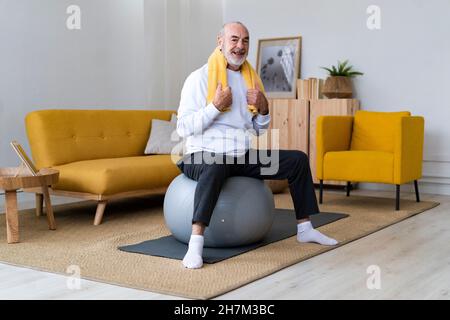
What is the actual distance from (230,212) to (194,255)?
327mm

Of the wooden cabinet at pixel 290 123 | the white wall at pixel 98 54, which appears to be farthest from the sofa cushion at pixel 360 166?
the white wall at pixel 98 54

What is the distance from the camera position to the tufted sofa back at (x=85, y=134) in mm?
4250

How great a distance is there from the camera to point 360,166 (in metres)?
4.61

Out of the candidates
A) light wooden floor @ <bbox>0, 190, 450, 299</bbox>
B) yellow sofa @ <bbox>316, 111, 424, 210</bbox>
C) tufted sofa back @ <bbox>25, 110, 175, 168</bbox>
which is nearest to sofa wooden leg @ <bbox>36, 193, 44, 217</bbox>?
tufted sofa back @ <bbox>25, 110, 175, 168</bbox>

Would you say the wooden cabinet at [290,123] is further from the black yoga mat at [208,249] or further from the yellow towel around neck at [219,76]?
the yellow towel around neck at [219,76]

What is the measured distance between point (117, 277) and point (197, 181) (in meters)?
0.74

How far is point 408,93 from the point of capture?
5594 mm

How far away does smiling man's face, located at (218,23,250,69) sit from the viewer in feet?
10.4

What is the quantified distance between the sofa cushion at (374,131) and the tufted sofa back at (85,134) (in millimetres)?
1662

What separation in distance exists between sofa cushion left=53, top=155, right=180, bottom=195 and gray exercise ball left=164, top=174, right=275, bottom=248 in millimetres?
799

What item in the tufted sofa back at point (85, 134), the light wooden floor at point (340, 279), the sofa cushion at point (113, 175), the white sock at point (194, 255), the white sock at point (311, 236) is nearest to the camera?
the light wooden floor at point (340, 279)
